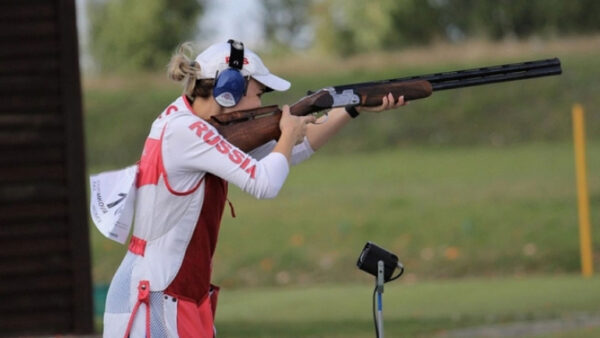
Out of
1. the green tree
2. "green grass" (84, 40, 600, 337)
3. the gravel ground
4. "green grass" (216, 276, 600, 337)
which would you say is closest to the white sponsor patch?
the gravel ground

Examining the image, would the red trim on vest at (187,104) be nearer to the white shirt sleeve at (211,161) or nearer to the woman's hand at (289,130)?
the white shirt sleeve at (211,161)

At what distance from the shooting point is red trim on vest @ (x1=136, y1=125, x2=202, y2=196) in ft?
19.0

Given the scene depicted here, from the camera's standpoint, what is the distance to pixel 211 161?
18.6 feet

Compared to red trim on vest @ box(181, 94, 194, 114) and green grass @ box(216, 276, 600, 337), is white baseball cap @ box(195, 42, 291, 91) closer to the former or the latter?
red trim on vest @ box(181, 94, 194, 114)

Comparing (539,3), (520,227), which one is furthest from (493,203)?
(539,3)

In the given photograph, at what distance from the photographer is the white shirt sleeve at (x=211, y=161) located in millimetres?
5637

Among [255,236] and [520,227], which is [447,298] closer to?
[520,227]

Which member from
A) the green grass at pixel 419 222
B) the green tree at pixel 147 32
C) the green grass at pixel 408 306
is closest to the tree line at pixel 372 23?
the green tree at pixel 147 32

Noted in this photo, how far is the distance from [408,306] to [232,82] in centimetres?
952

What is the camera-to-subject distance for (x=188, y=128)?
18.8 feet

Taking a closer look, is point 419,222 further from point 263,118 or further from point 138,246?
point 138,246

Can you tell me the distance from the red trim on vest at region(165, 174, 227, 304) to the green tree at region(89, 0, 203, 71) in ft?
162

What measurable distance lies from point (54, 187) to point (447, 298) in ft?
17.7

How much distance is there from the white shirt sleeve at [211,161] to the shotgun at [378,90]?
274 mm
